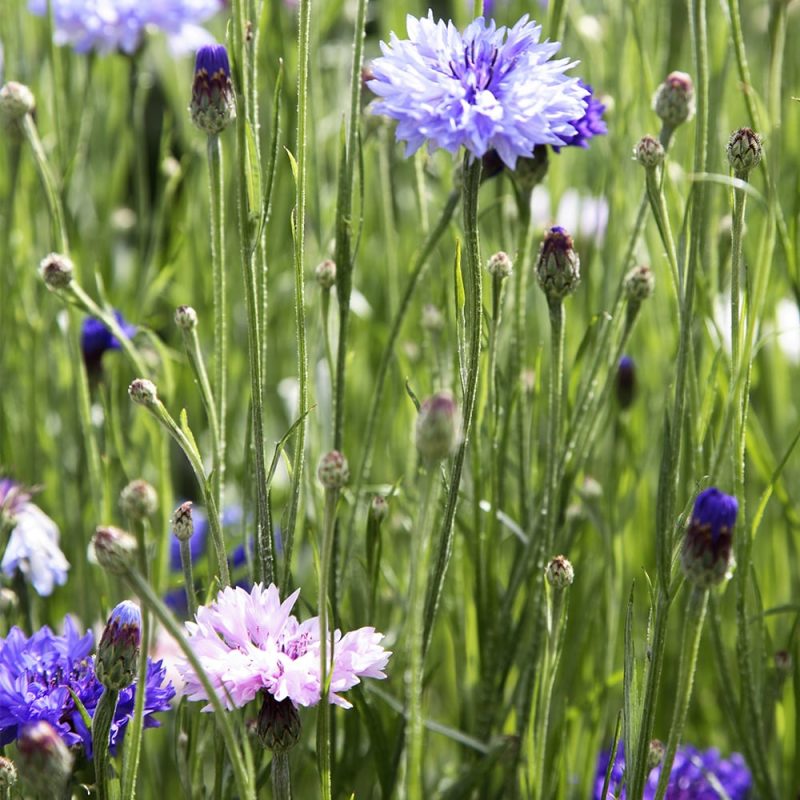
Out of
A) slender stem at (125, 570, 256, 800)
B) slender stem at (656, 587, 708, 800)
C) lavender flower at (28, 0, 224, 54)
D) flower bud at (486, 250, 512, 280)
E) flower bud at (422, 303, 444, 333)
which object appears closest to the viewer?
slender stem at (125, 570, 256, 800)

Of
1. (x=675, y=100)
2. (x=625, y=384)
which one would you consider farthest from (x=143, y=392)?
(x=625, y=384)

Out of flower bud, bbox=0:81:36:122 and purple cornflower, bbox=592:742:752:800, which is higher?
flower bud, bbox=0:81:36:122

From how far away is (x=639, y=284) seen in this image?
78 centimetres

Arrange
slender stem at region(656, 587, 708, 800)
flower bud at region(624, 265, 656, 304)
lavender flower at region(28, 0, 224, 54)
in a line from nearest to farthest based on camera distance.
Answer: slender stem at region(656, 587, 708, 800) → flower bud at region(624, 265, 656, 304) → lavender flower at region(28, 0, 224, 54)

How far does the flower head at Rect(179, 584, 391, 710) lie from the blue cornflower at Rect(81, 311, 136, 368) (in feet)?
1.48

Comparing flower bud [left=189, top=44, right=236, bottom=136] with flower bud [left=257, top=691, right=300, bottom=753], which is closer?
flower bud [left=257, top=691, right=300, bottom=753]

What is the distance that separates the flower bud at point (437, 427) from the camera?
49 cm

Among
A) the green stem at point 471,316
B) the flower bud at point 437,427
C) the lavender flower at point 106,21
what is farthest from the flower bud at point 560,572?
the lavender flower at point 106,21

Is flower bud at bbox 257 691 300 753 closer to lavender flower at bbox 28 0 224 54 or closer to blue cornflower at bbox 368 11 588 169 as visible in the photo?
blue cornflower at bbox 368 11 588 169

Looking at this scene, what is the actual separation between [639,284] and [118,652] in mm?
424

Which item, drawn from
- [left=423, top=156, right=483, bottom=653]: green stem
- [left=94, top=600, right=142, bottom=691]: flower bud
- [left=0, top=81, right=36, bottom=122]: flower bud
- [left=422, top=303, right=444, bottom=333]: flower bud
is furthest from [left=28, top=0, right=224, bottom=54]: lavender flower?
[left=94, top=600, right=142, bottom=691]: flower bud

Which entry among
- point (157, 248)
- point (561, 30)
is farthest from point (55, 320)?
point (561, 30)

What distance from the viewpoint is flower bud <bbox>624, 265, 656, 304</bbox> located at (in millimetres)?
774

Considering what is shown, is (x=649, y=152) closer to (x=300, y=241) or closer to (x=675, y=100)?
(x=675, y=100)
